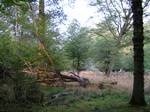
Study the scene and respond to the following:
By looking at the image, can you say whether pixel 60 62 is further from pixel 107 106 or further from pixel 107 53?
pixel 107 53

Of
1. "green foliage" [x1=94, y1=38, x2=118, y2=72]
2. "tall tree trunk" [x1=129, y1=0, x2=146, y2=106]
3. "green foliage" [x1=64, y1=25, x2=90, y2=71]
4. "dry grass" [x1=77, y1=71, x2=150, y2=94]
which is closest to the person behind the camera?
"tall tree trunk" [x1=129, y1=0, x2=146, y2=106]

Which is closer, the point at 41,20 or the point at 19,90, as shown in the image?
the point at 19,90

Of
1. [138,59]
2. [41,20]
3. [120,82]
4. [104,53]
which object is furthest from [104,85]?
[104,53]

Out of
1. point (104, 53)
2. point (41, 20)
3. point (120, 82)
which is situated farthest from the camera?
point (104, 53)

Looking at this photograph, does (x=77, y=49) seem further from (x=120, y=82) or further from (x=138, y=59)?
(x=138, y=59)

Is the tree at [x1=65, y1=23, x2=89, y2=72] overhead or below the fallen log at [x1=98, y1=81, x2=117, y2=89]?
overhead

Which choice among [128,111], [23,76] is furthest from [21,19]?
[128,111]

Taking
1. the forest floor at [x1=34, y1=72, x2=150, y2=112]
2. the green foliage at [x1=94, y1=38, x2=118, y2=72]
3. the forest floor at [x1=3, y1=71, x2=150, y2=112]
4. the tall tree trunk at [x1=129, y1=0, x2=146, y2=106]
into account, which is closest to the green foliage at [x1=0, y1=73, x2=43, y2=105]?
the forest floor at [x1=3, y1=71, x2=150, y2=112]

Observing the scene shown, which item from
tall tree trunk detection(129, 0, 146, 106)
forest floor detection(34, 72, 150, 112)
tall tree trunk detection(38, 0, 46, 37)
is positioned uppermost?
tall tree trunk detection(38, 0, 46, 37)

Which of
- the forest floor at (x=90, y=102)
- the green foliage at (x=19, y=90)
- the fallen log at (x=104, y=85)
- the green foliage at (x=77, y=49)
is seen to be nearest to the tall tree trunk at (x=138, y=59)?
the forest floor at (x=90, y=102)

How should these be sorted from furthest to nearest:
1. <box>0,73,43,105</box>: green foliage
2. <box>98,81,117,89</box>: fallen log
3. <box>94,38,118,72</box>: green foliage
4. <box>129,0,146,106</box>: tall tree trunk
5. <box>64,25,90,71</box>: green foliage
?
<box>94,38,118,72</box>: green foliage
<box>64,25,90,71</box>: green foliage
<box>98,81,117,89</box>: fallen log
<box>129,0,146,106</box>: tall tree trunk
<box>0,73,43,105</box>: green foliage

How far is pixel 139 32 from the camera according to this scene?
36.1 ft

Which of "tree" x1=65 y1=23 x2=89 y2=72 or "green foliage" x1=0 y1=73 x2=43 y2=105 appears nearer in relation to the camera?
"green foliage" x1=0 y1=73 x2=43 y2=105

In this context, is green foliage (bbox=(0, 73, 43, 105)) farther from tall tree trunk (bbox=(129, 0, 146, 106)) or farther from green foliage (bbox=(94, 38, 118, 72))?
green foliage (bbox=(94, 38, 118, 72))
